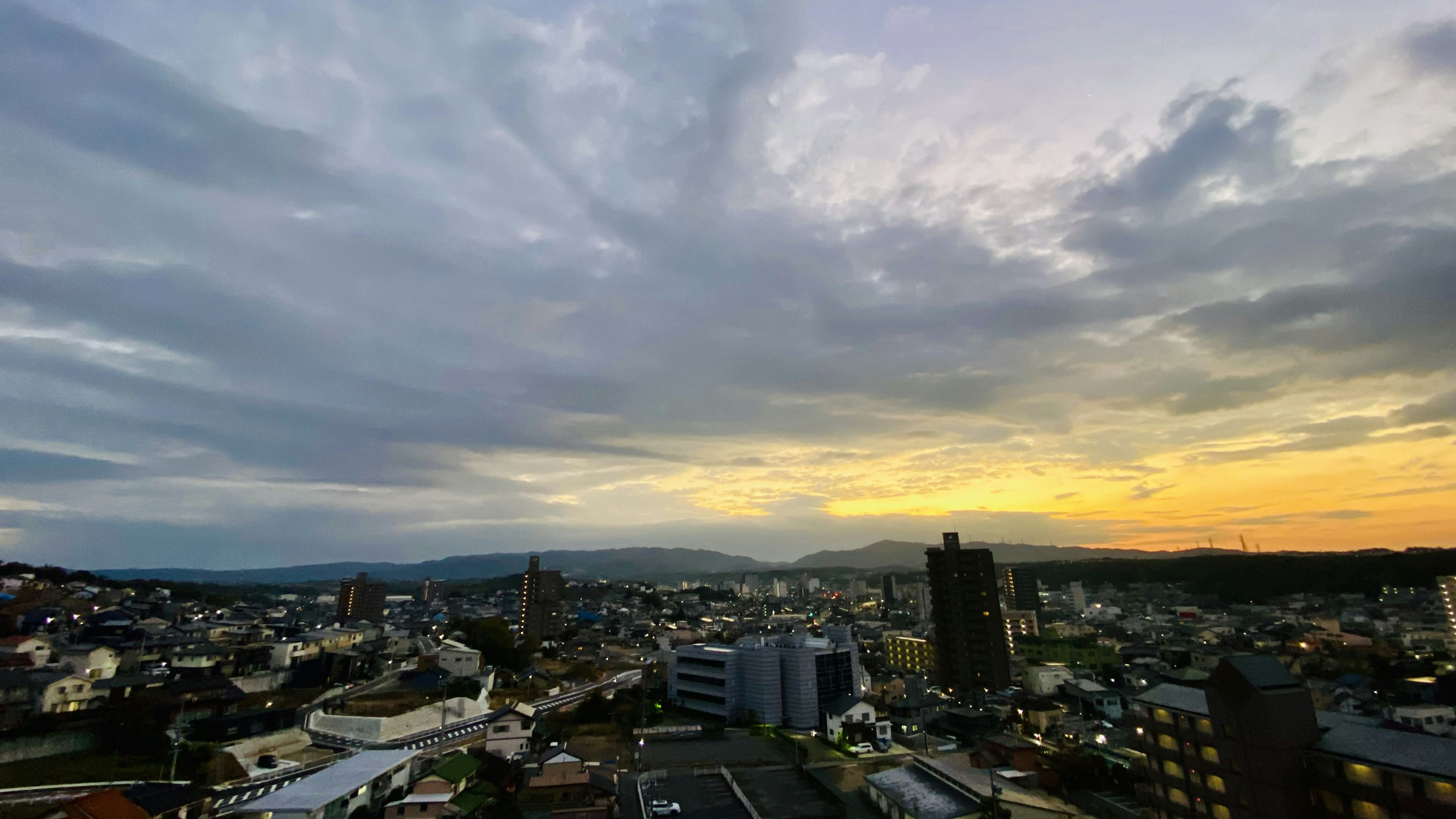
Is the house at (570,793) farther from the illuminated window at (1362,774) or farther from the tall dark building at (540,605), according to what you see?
the tall dark building at (540,605)

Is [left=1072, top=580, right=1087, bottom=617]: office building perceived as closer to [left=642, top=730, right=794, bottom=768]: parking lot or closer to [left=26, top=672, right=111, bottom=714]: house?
[left=642, top=730, right=794, bottom=768]: parking lot

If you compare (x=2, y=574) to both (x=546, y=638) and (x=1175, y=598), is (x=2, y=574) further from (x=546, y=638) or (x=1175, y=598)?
(x=1175, y=598)

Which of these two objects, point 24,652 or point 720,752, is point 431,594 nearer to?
point 24,652

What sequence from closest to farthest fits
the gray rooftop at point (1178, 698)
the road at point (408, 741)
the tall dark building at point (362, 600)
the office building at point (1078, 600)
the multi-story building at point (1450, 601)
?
1. the road at point (408, 741)
2. the gray rooftop at point (1178, 698)
3. the multi-story building at point (1450, 601)
4. the tall dark building at point (362, 600)
5. the office building at point (1078, 600)

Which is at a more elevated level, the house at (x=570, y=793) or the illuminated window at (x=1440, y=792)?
the illuminated window at (x=1440, y=792)

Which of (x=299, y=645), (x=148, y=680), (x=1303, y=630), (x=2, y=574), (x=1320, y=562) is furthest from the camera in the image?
(x=1320, y=562)

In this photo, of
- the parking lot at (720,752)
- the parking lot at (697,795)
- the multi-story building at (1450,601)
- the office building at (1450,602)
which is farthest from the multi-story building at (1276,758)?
the multi-story building at (1450,601)

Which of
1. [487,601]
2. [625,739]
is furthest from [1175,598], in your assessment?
Result: [487,601]
